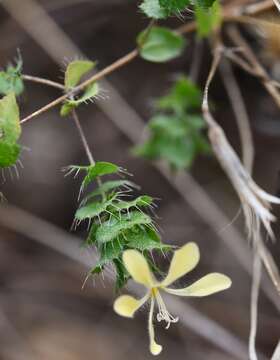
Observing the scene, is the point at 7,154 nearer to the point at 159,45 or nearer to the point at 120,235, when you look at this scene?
the point at 120,235

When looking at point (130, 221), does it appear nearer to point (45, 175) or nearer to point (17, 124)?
point (17, 124)

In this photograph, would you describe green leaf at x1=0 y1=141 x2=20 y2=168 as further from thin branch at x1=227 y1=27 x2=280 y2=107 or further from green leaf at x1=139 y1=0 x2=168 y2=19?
thin branch at x1=227 y1=27 x2=280 y2=107

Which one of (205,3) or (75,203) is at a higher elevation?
(205,3)

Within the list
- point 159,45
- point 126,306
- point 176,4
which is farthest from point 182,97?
point 126,306

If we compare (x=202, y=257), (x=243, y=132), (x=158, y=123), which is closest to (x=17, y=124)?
(x=158, y=123)

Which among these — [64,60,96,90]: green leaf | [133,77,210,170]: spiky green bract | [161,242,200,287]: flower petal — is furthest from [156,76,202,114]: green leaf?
[161,242,200,287]: flower petal

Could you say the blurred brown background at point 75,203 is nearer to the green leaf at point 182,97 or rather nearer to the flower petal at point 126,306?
the green leaf at point 182,97

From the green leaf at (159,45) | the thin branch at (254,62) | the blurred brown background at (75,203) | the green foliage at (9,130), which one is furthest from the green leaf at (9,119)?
the blurred brown background at (75,203)
